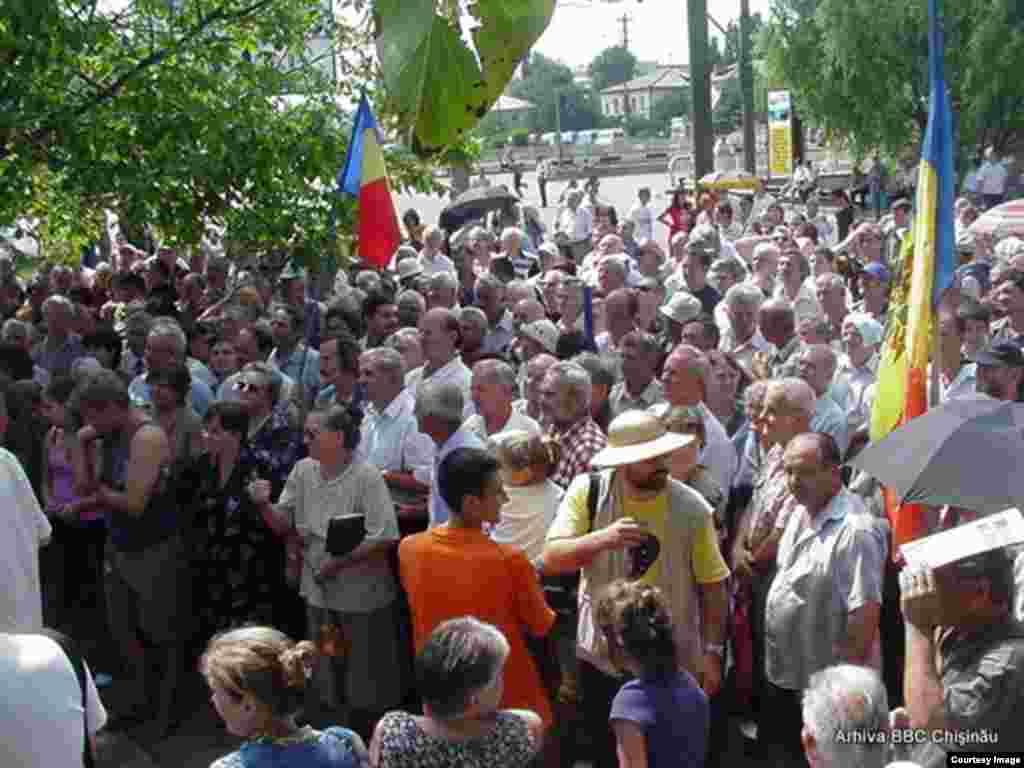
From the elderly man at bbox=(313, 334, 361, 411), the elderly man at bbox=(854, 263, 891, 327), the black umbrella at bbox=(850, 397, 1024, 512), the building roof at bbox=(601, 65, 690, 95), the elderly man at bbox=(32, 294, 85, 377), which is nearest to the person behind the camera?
the black umbrella at bbox=(850, 397, 1024, 512)

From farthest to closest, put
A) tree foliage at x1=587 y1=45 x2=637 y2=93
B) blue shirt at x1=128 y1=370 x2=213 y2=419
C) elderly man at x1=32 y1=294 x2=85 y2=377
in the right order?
1. elderly man at x1=32 y1=294 x2=85 y2=377
2. blue shirt at x1=128 y1=370 x2=213 y2=419
3. tree foliage at x1=587 y1=45 x2=637 y2=93

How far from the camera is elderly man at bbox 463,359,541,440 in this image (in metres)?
6.22

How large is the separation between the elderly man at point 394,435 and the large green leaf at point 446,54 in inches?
200

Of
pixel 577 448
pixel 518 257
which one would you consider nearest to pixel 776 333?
pixel 577 448

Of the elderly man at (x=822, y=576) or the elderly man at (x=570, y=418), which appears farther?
the elderly man at (x=570, y=418)

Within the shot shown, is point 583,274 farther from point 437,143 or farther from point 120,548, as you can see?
point 437,143

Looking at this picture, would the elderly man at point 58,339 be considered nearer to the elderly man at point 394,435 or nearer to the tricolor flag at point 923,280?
the elderly man at point 394,435

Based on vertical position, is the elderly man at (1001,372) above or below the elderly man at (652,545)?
above

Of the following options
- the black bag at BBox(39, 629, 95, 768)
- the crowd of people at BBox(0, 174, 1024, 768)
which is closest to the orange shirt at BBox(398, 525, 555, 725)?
the crowd of people at BBox(0, 174, 1024, 768)

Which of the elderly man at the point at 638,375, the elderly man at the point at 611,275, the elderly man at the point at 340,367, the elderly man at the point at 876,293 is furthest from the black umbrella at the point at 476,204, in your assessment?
the elderly man at the point at 638,375

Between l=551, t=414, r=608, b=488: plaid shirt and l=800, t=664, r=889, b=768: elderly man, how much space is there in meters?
2.48

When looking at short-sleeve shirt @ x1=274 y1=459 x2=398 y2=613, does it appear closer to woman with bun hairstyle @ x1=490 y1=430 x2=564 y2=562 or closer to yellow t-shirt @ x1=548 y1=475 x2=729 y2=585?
woman with bun hairstyle @ x1=490 y1=430 x2=564 y2=562

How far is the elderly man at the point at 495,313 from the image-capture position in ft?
29.6

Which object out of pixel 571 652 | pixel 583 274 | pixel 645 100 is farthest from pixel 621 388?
pixel 645 100
